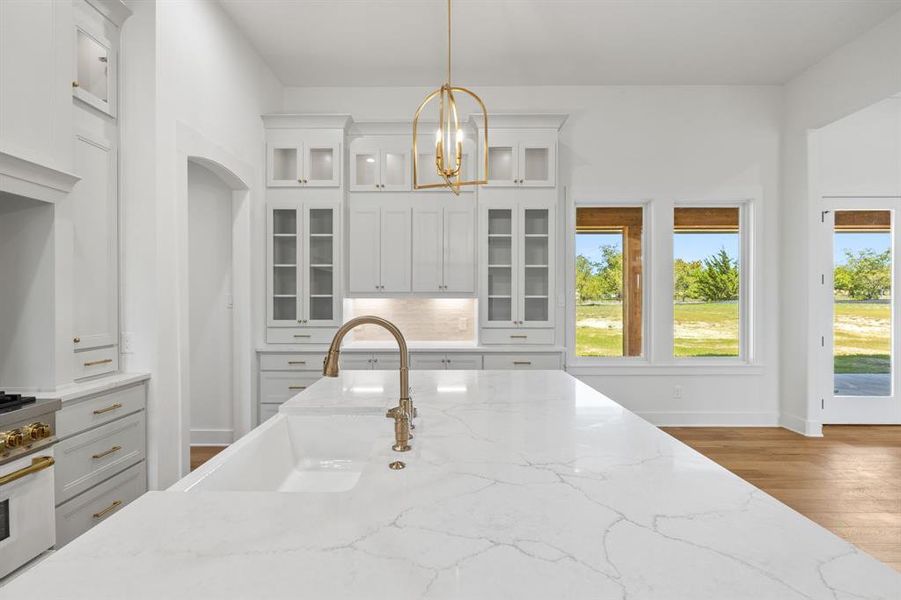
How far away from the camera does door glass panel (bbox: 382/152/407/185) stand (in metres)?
4.54

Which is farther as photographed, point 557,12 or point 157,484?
point 557,12

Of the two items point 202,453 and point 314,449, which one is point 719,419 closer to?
point 314,449

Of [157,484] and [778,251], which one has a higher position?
[778,251]

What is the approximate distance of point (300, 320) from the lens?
14.3ft

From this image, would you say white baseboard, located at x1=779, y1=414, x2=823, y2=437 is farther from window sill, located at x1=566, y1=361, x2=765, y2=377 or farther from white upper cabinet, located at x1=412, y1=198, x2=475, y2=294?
white upper cabinet, located at x1=412, y1=198, x2=475, y2=294

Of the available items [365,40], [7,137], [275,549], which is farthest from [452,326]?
[275,549]

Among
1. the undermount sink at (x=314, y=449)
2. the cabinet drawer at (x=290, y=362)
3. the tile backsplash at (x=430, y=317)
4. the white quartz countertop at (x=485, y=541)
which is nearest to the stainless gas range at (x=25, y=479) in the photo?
the undermount sink at (x=314, y=449)

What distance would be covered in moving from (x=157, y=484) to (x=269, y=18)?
3215mm

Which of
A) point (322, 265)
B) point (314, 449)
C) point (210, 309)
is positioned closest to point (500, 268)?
point (322, 265)

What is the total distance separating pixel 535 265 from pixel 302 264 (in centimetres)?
206

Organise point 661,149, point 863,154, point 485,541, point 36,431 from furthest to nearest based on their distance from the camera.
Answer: point 661,149 → point 863,154 → point 36,431 → point 485,541

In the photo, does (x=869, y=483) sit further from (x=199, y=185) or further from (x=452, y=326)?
(x=199, y=185)

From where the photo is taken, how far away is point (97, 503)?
7.42 feet

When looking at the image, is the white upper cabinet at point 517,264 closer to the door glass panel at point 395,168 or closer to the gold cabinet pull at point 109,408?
the door glass panel at point 395,168
